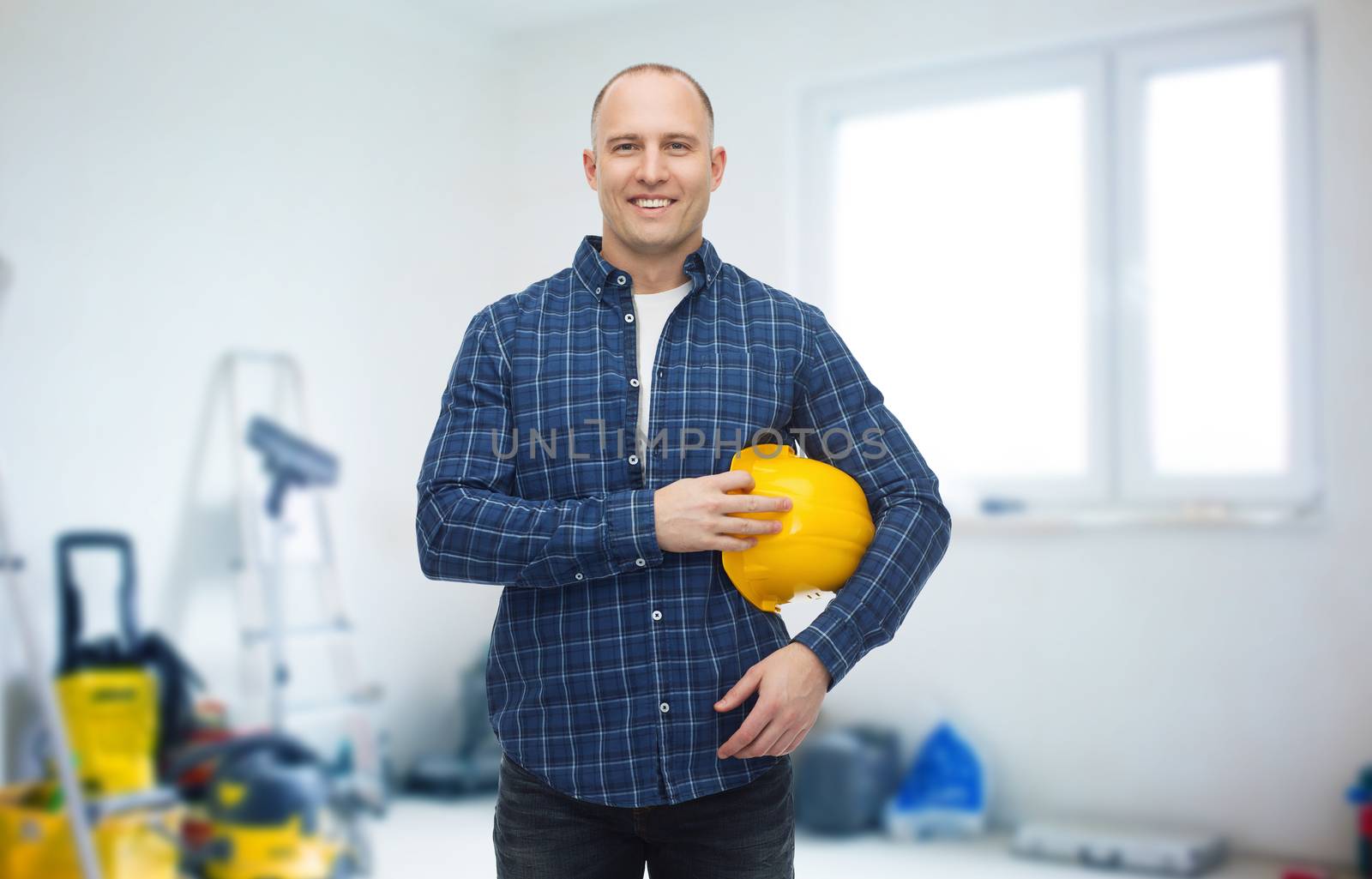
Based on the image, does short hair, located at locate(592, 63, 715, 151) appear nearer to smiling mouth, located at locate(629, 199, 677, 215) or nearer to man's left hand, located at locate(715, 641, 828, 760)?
smiling mouth, located at locate(629, 199, 677, 215)

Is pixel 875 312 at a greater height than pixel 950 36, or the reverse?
pixel 950 36

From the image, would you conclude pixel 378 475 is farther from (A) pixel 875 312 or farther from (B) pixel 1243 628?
(B) pixel 1243 628

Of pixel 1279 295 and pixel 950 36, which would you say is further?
pixel 950 36

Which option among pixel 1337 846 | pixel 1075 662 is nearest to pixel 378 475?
pixel 1075 662

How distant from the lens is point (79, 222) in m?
2.36

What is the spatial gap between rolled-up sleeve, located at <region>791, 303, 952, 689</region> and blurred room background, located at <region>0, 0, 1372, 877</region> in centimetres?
186

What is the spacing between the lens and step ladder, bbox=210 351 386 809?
281cm

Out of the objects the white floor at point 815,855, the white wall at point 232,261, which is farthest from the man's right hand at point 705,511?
the white floor at point 815,855

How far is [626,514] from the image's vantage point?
994 mm

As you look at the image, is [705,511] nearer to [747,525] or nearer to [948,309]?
[747,525]

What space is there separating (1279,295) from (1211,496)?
22.3 inches

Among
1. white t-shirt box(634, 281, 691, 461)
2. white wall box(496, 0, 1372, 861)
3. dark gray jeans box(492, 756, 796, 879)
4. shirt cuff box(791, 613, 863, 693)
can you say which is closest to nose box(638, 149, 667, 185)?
white t-shirt box(634, 281, 691, 461)

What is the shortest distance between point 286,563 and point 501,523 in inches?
85.7

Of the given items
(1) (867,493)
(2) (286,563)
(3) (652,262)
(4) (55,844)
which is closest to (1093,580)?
(2) (286,563)
